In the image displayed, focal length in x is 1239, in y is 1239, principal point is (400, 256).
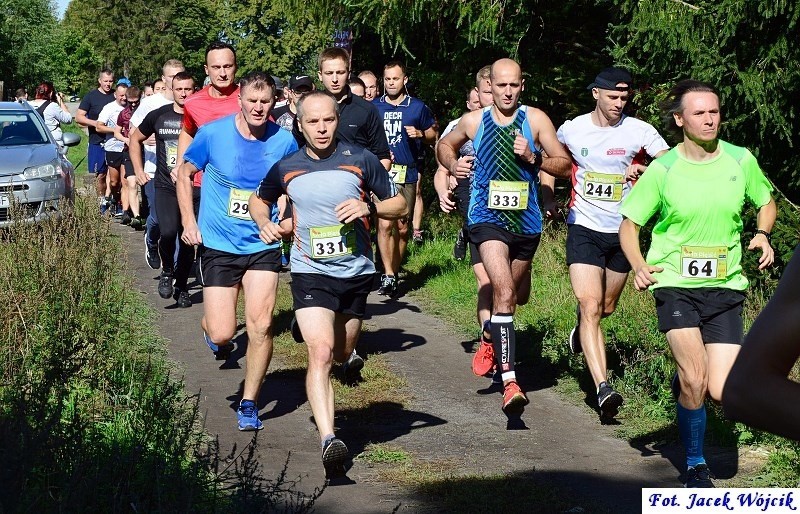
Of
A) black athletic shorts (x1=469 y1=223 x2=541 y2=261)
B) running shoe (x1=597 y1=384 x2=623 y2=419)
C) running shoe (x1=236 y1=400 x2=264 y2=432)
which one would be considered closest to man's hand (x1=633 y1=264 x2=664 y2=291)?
running shoe (x1=597 y1=384 x2=623 y2=419)

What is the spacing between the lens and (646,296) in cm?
1063

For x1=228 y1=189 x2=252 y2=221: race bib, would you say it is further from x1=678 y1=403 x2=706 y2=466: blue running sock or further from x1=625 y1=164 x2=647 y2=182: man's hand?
x1=678 y1=403 x2=706 y2=466: blue running sock

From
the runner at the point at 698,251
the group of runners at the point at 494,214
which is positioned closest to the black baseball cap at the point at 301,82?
the group of runners at the point at 494,214

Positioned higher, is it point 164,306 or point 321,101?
point 321,101

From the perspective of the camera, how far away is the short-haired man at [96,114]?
67.9 ft

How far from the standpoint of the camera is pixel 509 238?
8.28m

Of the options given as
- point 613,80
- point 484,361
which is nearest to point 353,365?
point 484,361

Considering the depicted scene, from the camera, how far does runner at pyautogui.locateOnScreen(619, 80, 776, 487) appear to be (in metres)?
6.36

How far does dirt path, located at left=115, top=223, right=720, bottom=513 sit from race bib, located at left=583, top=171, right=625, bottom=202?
142cm

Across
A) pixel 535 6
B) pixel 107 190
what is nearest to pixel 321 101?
pixel 535 6

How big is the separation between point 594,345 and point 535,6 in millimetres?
6569

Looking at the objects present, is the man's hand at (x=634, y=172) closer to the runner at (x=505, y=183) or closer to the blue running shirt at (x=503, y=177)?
the runner at (x=505, y=183)

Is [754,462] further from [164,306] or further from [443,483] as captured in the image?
[164,306]

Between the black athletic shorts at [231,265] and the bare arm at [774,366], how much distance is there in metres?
6.27
